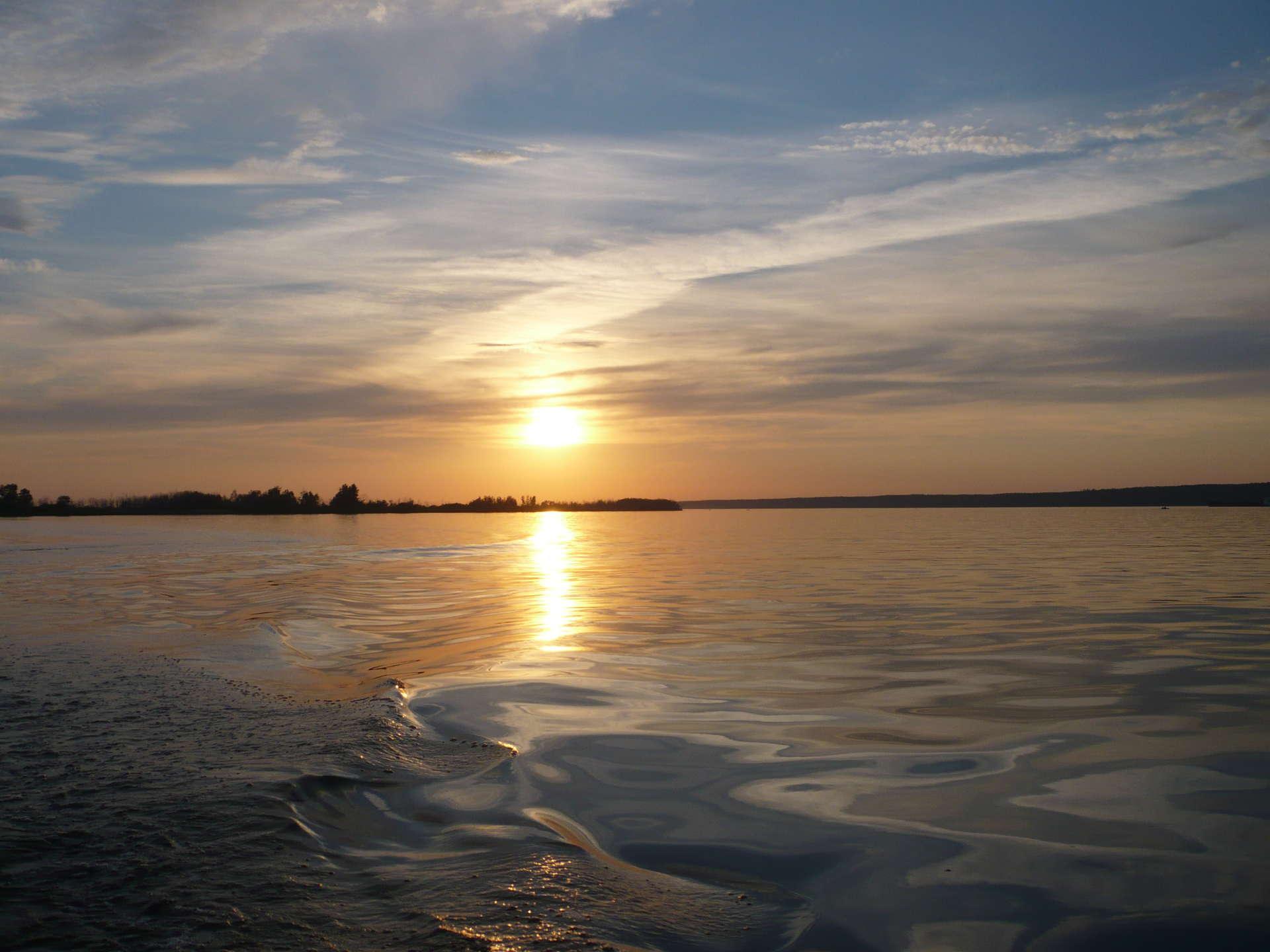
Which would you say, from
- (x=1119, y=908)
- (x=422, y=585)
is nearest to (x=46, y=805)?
(x=1119, y=908)

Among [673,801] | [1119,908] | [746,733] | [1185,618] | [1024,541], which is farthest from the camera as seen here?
[1024,541]

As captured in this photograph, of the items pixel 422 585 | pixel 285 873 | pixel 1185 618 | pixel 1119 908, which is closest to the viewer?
pixel 1119 908

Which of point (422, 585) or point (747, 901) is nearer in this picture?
point (747, 901)

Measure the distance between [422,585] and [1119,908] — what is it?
25.3 metres

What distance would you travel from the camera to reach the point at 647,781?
7648 mm

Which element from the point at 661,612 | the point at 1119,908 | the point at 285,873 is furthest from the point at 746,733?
the point at 661,612

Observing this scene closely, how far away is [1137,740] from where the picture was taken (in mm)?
8398

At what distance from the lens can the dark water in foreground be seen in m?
4.88

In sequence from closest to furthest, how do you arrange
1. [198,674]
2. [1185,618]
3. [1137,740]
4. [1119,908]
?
[1119,908] < [1137,740] < [198,674] < [1185,618]

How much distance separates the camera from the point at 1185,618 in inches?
640

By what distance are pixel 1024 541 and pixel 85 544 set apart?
54817mm

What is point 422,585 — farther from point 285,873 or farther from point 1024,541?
point 1024,541

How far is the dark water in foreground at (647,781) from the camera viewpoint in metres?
4.88

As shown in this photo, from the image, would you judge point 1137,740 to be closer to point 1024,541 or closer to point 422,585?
point 422,585
